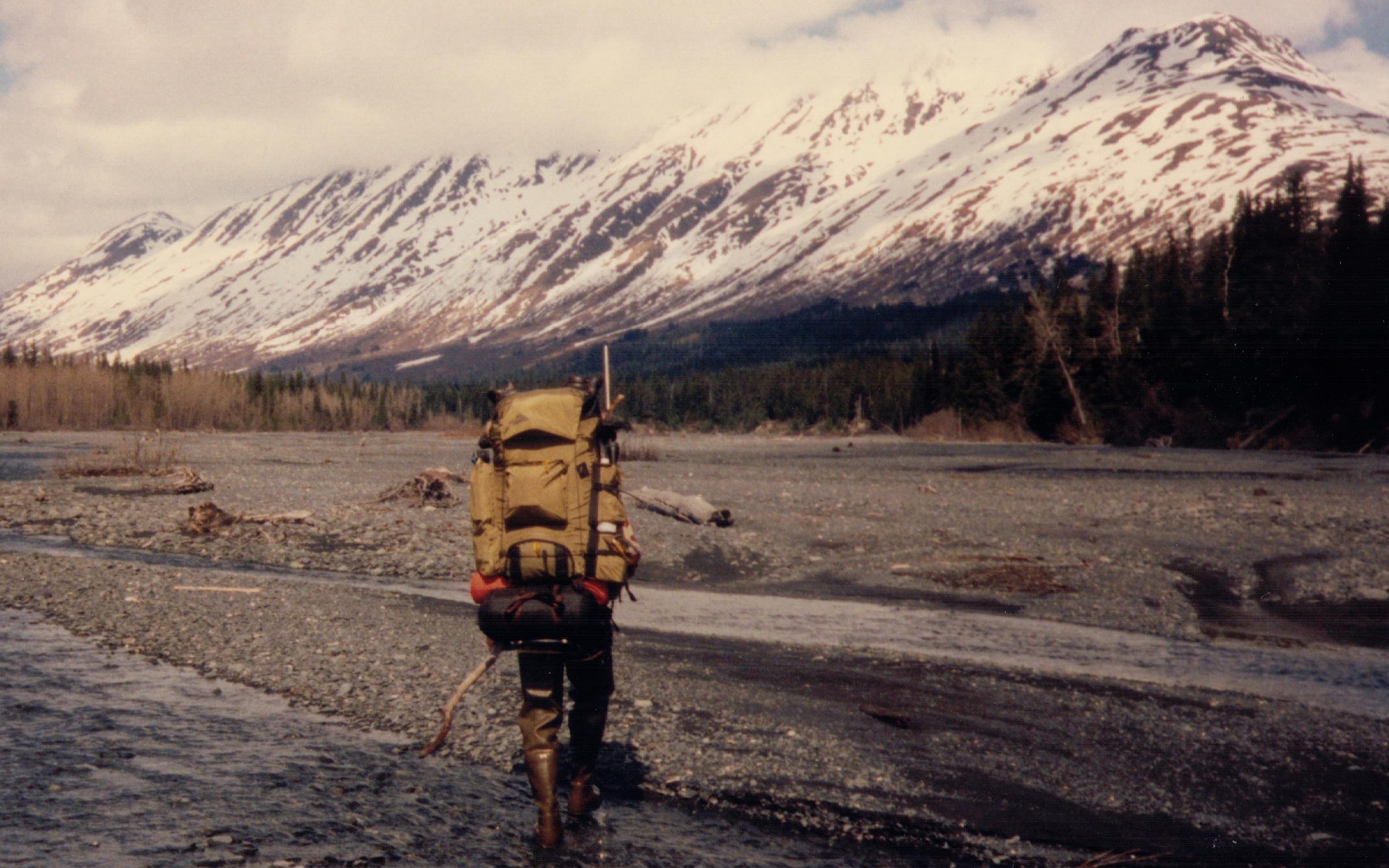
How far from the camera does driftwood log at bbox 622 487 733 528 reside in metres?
28.3

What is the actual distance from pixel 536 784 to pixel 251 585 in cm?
1336

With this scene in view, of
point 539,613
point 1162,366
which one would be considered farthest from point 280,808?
point 1162,366

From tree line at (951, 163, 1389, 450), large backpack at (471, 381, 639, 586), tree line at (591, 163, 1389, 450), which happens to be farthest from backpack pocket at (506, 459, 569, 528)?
tree line at (951, 163, 1389, 450)

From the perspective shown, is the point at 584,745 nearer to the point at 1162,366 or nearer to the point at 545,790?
the point at 545,790

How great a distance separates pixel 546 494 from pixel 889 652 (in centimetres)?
875

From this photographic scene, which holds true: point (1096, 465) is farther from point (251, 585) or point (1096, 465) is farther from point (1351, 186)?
point (251, 585)

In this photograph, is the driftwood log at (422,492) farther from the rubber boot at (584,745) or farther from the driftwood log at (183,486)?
the rubber boot at (584,745)

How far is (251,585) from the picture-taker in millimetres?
19016

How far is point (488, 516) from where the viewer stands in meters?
7.21

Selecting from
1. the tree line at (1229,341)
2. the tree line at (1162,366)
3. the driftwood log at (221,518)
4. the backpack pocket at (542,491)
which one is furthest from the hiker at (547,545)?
the tree line at (1229,341)

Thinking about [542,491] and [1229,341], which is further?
[1229,341]

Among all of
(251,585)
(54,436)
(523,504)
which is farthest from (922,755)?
(54,436)

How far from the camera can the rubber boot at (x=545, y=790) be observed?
7363mm

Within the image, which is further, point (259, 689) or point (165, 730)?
point (259, 689)
